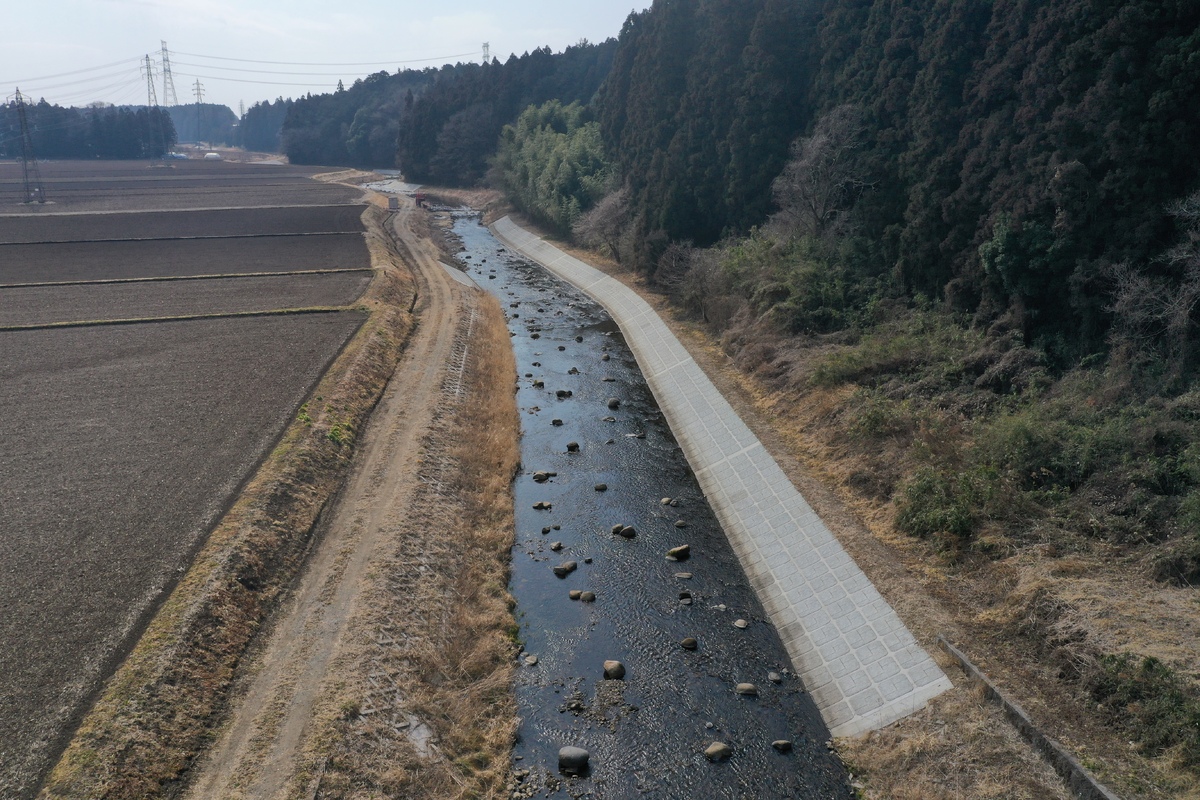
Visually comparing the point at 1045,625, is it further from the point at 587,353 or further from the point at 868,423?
the point at 587,353

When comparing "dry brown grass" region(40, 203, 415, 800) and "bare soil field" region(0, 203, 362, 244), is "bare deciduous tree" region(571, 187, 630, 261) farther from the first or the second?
"dry brown grass" region(40, 203, 415, 800)

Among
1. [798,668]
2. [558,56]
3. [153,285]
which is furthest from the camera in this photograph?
[558,56]

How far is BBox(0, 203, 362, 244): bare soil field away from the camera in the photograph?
72562 millimetres

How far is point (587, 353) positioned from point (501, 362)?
5.60 m

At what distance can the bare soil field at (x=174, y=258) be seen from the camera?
5503 cm

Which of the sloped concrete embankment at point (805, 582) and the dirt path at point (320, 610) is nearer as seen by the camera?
the dirt path at point (320, 610)

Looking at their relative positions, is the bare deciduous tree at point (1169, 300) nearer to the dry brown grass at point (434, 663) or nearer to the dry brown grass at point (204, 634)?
the dry brown grass at point (434, 663)

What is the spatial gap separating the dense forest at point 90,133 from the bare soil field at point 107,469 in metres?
175

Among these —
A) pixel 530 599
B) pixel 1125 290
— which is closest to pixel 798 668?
pixel 530 599

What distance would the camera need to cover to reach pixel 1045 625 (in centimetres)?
1670

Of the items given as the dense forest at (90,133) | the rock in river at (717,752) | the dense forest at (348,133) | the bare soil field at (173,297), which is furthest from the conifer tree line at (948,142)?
the dense forest at (90,133)

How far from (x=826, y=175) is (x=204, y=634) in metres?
36.2

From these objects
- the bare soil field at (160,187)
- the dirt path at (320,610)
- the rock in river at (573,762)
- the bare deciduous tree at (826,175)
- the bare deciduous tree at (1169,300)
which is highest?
the bare deciduous tree at (826,175)

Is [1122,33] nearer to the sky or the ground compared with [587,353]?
nearer to the sky
